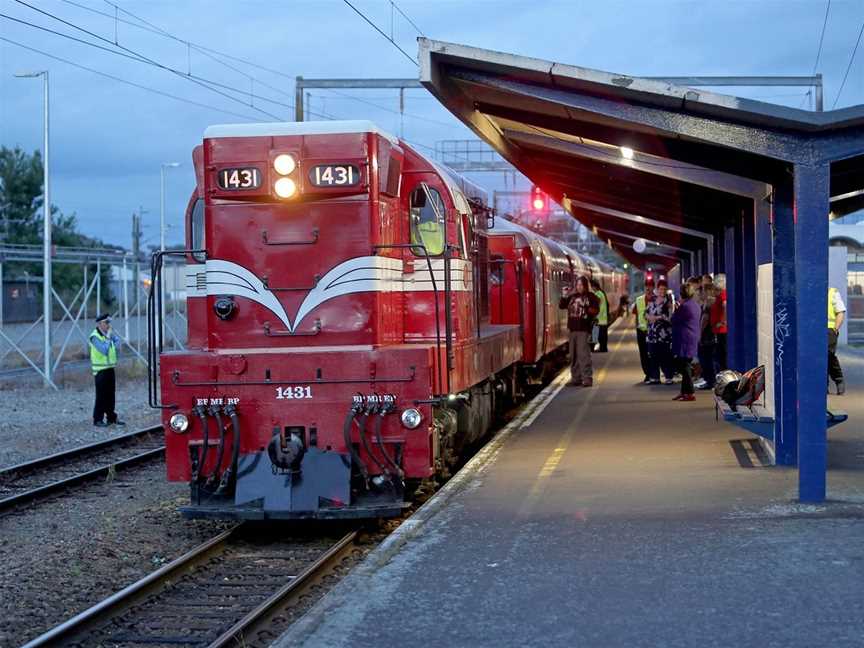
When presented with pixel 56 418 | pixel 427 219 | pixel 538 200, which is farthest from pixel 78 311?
pixel 427 219

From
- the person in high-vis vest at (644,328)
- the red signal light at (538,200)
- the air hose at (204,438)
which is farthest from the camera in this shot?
the red signal light at (538,200)

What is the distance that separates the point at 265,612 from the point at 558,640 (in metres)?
2.23

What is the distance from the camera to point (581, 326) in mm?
19625

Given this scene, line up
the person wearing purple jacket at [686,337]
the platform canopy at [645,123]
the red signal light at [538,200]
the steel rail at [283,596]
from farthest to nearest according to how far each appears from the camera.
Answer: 1. the red signal light at [538,200]
2. the person wearing purple jacket at [686,337]
3. the platform canopy at [645,123]
4. the steel rail at [283,596]

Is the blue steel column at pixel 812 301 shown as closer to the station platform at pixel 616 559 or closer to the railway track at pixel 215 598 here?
the station platform at pixel 616 559

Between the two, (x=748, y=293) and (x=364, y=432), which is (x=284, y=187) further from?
(x=748, y=293)

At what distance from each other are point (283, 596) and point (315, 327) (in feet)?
9.84

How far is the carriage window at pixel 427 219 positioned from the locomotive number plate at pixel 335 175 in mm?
961

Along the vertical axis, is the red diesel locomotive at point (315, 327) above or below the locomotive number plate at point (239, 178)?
below

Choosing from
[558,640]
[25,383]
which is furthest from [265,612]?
[25,383]

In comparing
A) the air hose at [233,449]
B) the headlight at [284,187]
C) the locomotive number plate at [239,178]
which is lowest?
the air hose at [233,449]

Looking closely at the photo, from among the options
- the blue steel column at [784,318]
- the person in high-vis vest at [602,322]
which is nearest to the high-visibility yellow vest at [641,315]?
the person in high-vis vest at [602,322]

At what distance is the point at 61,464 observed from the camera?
47.5ft

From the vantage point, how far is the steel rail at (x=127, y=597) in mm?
6633
